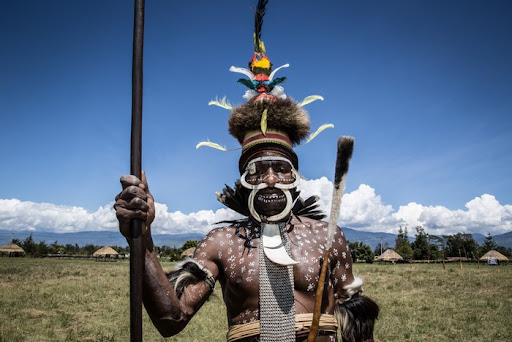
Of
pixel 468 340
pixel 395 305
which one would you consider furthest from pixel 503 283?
pixel 468 340

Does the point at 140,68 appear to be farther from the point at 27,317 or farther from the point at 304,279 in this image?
the point at 27,317

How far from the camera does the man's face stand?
2621 mm

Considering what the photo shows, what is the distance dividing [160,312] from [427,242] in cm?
6665

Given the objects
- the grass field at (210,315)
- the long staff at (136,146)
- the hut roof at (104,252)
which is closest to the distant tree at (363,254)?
the hut roof at (104,252)

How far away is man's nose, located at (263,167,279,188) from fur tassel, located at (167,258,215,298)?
720mm

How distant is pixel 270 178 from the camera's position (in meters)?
2.62

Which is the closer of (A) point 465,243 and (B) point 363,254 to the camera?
(A) point 465,243

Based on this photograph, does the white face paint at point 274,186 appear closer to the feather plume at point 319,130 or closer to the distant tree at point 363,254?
the feather plume at point 319,130

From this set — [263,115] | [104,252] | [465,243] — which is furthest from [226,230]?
[104,252]

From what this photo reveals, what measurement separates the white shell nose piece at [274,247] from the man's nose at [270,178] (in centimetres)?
31

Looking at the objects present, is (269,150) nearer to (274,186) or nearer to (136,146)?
(274,186)

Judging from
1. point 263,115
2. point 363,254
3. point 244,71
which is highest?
point 244,71

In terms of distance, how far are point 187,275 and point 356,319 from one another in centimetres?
121

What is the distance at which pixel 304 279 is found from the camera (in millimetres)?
2521
